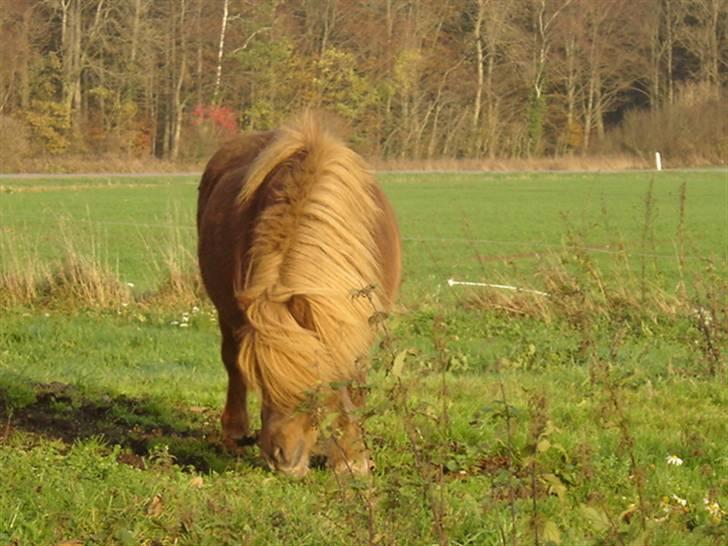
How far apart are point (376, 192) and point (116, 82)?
5994cm

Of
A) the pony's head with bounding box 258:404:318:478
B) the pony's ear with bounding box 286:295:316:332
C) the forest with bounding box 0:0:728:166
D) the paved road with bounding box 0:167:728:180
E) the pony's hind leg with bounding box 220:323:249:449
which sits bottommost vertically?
the paved road with bounding box 0:167:728:180

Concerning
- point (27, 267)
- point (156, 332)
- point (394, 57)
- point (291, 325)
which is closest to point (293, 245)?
point (291, 325)

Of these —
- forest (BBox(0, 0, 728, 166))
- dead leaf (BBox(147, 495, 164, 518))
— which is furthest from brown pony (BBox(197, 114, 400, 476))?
forest (BBox(0, 0, 728, 166))

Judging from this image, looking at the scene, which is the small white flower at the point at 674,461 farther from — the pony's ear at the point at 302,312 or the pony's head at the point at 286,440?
the pony's ear at the point at 302,312

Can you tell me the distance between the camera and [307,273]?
5.64 m

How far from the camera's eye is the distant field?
18.3 m

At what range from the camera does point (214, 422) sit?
7.78m

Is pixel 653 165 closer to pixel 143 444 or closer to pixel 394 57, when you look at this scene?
pixel 394 57

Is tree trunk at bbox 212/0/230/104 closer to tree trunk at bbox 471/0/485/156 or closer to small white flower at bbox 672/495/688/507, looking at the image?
tree trunk at bbox 471/0/485/156

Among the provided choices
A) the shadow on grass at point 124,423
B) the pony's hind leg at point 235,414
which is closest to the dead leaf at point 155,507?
the shadow on grass at point 124,423

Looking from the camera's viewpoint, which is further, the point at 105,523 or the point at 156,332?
the point at 156,332

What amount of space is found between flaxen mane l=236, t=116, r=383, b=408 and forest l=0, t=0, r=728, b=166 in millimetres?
49737

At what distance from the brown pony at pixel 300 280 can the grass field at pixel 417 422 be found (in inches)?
9.3

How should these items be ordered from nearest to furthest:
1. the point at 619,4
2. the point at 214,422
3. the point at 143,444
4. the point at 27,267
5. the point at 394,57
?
the point at 143,444 → the point at 214,422 → the point at 27,267 → the point at 394,57 → the point at 619,4
